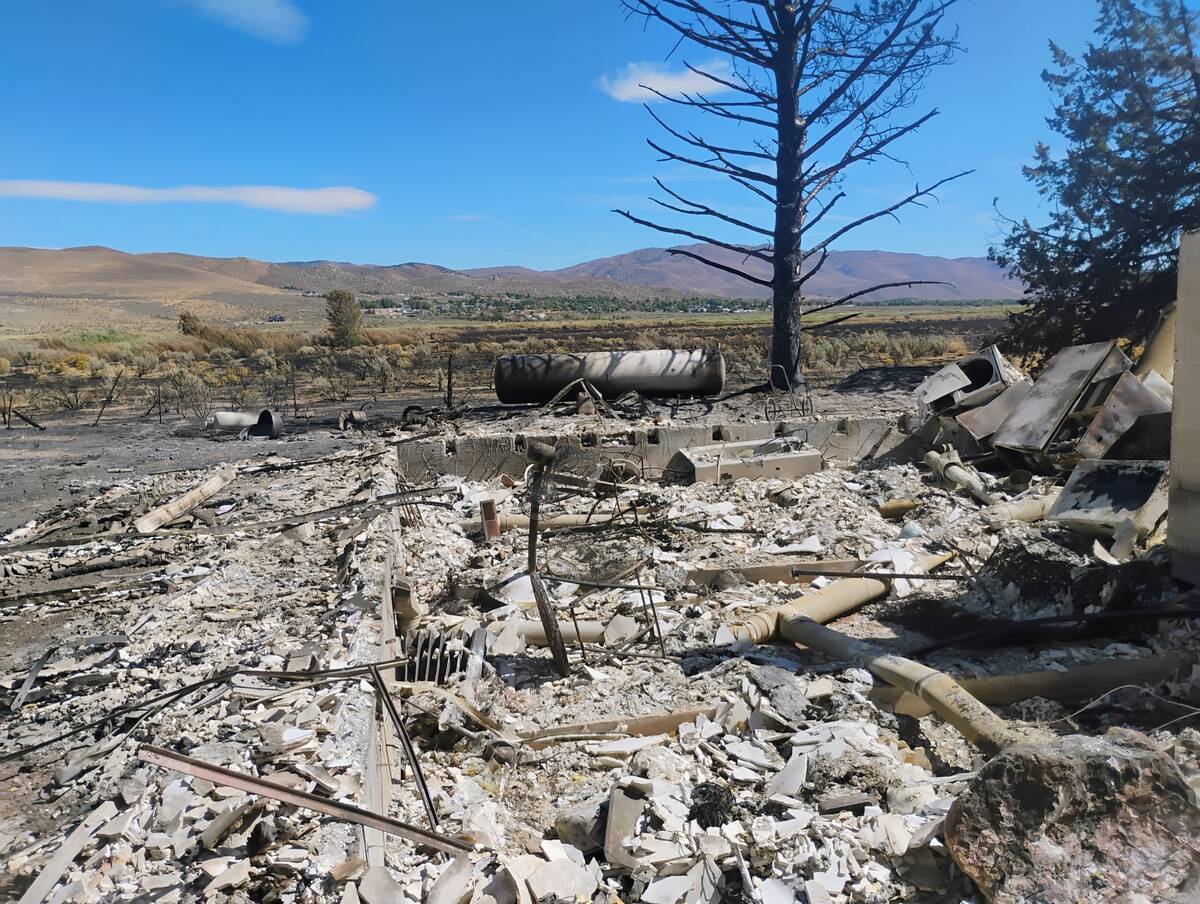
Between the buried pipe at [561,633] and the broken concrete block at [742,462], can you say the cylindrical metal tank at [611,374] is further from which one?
the buried pipe at [561,633]

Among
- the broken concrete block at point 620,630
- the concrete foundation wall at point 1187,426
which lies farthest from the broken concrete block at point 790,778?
the concrete foundation wall at point 1187,426

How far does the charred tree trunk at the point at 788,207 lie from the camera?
49.3 ft

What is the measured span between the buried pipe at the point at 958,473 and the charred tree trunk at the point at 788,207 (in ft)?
17.2

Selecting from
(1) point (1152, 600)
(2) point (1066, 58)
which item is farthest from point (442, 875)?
(2) point (1066, 58)

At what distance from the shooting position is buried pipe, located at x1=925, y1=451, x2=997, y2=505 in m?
8.66

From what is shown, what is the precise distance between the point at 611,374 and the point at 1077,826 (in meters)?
11.9

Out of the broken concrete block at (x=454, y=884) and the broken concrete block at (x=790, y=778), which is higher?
the broken concrete block at (x=454, y=884)

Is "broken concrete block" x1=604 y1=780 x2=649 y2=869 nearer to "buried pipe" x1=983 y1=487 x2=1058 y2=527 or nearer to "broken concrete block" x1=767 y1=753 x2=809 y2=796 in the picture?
"broken concrete block" x1=767 y1=753 x2=809 y2=796

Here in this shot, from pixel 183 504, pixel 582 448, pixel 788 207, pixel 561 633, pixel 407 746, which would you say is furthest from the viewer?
pixel 788 207

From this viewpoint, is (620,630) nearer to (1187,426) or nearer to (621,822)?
(621,822)

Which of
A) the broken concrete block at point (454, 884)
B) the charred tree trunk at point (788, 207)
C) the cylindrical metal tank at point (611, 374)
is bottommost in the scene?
the broken concrete block at point (454, 884)

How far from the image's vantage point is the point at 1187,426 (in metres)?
5.25

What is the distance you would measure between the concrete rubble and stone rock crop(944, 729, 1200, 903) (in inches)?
0.4

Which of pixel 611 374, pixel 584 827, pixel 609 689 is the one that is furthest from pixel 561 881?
pixel 611 374
